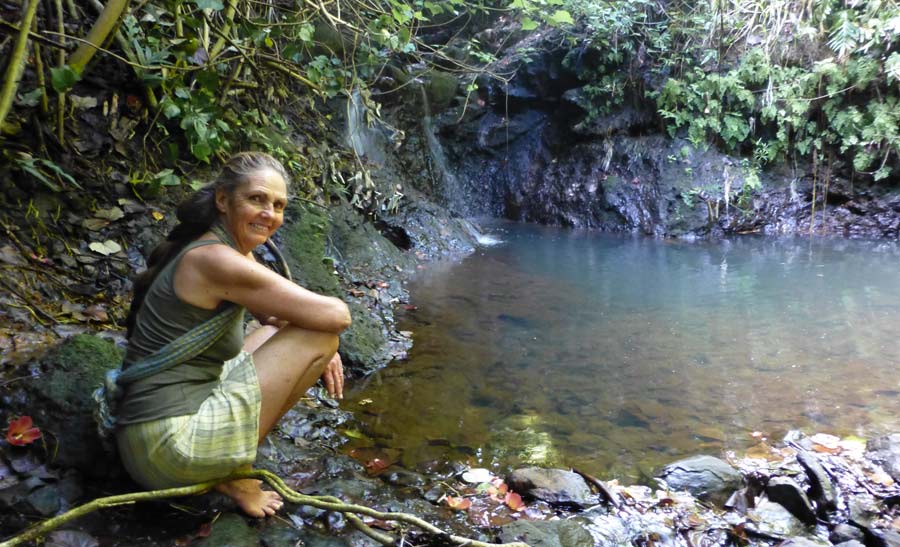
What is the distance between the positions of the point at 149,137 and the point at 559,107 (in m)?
11.0

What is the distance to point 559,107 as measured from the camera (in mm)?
13875

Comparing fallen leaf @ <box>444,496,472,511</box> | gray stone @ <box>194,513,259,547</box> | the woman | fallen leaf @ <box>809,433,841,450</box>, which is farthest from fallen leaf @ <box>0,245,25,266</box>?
fallen leaf @ <box>809,433,841,450</box>

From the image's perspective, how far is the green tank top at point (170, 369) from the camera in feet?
6.49

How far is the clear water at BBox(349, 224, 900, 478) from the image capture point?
3.53 meters

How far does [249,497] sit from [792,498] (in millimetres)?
2378

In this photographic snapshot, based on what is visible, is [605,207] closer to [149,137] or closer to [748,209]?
[748,209]

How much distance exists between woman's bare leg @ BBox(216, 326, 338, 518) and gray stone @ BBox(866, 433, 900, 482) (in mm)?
2937

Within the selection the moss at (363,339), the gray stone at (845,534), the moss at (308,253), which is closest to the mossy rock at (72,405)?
the moss at (363,339)

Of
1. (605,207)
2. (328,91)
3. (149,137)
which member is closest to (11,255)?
(149,137)

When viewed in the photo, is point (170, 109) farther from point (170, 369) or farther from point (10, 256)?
point (170, 369)

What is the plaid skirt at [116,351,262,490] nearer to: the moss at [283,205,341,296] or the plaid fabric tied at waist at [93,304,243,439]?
the plaid fabric tied at waist at [93,304,243,439]

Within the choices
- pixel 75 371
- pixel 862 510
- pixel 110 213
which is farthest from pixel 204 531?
pixel 862 510

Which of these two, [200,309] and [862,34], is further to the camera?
[862,34]

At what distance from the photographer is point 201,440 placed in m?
1.97
